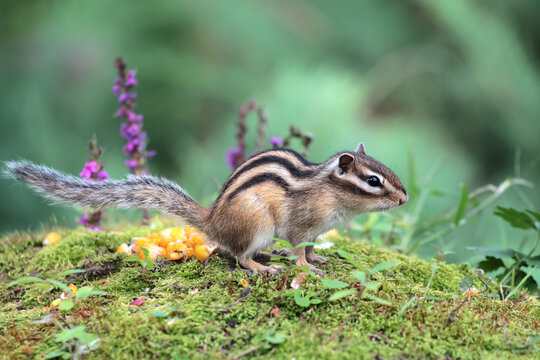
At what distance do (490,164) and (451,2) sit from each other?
2.00 metres

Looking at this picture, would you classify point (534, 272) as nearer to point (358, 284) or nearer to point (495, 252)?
point (495, 252)

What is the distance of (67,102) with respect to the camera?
6.19 metres

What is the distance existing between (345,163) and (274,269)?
773 millimetres

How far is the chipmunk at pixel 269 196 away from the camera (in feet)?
9.98

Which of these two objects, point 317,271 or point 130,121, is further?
point 130,121

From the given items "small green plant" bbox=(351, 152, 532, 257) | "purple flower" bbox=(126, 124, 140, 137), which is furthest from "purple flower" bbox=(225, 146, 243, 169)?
"small green plant" bbox=(351, 152, 532, 257)

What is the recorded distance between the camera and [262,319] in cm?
248

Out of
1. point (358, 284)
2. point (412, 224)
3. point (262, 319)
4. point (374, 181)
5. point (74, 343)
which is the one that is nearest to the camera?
point (74, 343)

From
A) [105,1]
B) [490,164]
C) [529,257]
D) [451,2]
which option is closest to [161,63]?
[105,1]

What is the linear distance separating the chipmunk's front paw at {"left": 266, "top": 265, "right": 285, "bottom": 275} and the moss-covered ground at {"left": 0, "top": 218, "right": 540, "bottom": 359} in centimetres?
9

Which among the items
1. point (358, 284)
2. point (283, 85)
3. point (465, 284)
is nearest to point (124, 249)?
point (358, 284)

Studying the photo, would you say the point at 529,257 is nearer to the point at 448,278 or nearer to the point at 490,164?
the point at 448,278

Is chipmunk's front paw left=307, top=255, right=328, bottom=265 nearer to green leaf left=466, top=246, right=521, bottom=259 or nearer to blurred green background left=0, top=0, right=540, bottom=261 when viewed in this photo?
green leaf left=466, top=246, right=521, bottom=259

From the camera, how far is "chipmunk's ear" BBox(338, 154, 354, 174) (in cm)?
313
